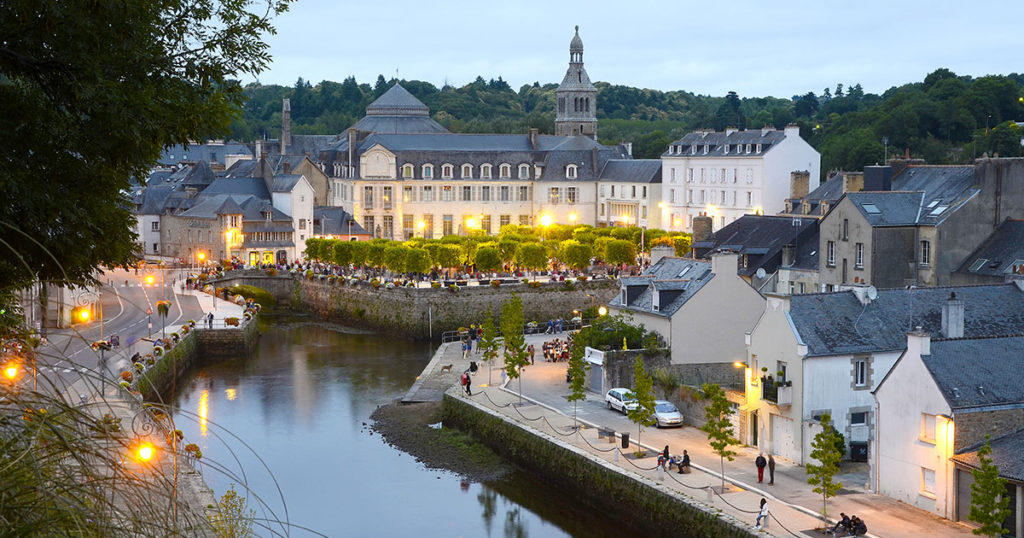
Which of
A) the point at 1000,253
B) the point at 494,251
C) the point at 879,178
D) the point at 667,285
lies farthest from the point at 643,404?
the point at 494,251

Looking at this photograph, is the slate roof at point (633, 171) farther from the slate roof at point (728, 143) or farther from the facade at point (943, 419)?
the facade at point (943, 419)

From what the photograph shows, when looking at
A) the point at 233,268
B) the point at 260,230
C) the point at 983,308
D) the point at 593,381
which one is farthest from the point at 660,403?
the point at 260,230

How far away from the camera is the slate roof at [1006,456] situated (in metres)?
21.7

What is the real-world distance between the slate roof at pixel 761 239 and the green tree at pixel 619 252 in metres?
16.7

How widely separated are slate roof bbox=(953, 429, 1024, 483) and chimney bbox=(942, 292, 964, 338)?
565cm

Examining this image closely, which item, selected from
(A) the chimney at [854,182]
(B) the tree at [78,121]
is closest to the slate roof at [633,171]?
(A) the chimney at [854,182]

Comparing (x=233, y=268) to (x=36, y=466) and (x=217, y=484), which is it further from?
Result: (x=36, y=466)

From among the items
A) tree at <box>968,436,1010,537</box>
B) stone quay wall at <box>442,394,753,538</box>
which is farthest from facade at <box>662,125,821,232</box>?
tree at <box>968,436,1010,537</box>

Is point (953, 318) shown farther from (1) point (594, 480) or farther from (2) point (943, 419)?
(1) point (594, 480)

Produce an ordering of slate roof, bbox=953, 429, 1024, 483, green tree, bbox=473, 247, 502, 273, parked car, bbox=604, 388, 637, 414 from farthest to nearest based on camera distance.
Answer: green tree, bbox=473, 247, 502, 273, parked car, bbox=604, 388, 637, 414, slate roof, bbox=953, 429, 1024, 483

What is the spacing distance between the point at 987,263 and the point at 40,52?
34.9 metres

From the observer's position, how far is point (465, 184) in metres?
95.4

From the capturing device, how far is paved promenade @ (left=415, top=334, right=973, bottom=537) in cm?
2300

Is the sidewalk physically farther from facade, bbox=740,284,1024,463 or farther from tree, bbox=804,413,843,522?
facade, bbox=740,284,1024,463
